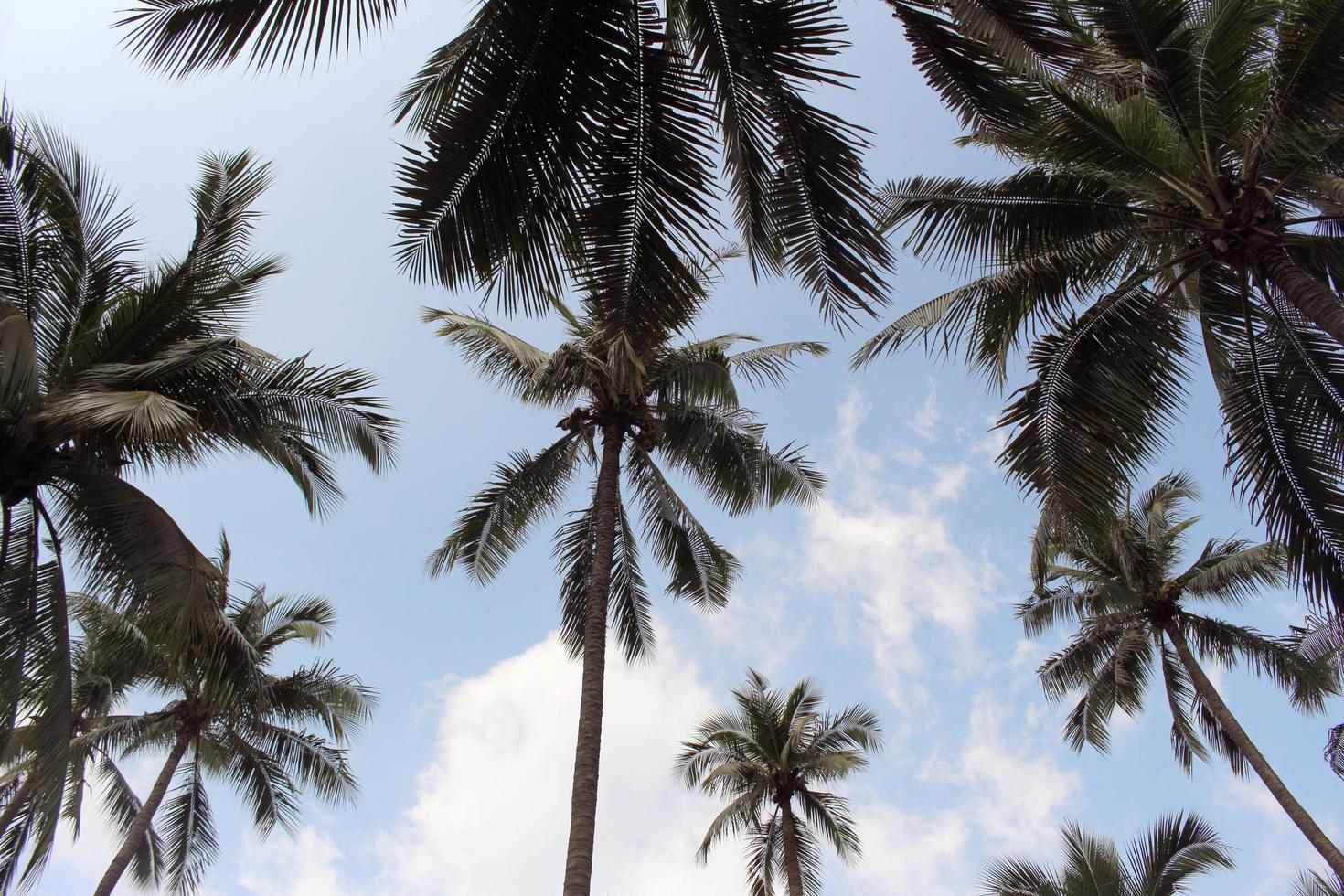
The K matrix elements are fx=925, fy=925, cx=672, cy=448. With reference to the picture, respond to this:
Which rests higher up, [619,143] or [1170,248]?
[1170,248]

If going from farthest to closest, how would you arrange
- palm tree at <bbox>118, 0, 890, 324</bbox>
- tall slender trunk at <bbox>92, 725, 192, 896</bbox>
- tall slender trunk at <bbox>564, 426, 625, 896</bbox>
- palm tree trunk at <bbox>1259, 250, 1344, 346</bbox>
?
tall slender trunk at <bbox>92, 725, 192, 896</bbox> → tall slender trunk at <bbox>564, 426, 625, 896</bbox> → palm tree trunk at <bbox>1259, 250, 1344, 346</bbox> → palm tree at <bbox>118, 0, 890, 324</bbox>

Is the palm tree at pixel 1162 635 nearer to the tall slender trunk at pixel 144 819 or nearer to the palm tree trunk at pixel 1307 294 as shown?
the palm tree trunk at pixel 1307 294

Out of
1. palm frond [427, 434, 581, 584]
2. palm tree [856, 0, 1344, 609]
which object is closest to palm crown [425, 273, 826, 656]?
palm frond [427, 434, 581, 584]

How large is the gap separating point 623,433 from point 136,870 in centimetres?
1245

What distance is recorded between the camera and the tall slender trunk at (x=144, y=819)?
14438 mm

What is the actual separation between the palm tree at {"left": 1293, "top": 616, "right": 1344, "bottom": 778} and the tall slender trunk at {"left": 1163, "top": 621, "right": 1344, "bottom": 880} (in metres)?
1.61

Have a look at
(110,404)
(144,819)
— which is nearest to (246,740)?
(144,819)

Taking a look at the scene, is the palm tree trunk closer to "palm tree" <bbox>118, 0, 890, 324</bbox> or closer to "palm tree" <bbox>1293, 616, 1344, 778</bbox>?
"palm tree" <bbox>118, 0, 890, 324</bbox>

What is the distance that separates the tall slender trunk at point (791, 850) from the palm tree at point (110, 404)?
506 inches

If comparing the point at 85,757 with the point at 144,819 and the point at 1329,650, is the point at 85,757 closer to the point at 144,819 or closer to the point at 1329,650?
the point at 144,819

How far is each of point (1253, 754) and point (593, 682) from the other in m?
11.8

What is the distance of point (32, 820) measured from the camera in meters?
8.82

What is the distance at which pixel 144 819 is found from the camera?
600 inches

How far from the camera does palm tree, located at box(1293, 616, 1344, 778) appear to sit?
44.8ft
